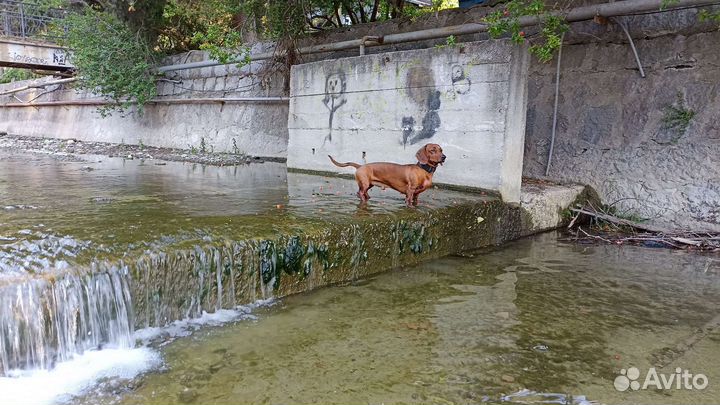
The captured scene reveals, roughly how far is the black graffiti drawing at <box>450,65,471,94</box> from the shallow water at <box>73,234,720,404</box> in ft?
9.12

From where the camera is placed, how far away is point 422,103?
7.30 metres

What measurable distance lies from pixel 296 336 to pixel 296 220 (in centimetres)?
139

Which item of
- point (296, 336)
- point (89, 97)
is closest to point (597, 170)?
point (296, 336)

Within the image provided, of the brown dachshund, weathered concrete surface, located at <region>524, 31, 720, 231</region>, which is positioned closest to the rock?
the brown dachshund

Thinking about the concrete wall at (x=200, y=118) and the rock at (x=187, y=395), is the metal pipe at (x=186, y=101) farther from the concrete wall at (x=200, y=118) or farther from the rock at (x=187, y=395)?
the rock at (x=187, y=395)

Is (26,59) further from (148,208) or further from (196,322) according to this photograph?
(196,322)

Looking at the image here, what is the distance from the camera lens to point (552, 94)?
829 centimetres

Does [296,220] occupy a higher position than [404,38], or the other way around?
[404,38]

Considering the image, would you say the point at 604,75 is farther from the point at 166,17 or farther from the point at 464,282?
the point at 166,17

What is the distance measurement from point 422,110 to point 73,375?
559 centimetres

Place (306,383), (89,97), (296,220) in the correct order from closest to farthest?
(306,383) → (296,220) → (89,97)

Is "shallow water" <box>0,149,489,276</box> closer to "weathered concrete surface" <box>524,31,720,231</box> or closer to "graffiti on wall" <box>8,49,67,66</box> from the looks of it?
"weathered concrete surface" <box>524,31,720,231</box>

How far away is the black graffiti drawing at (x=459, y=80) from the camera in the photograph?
6.75 metres

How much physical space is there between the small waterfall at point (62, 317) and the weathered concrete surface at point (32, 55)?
17245 mm
